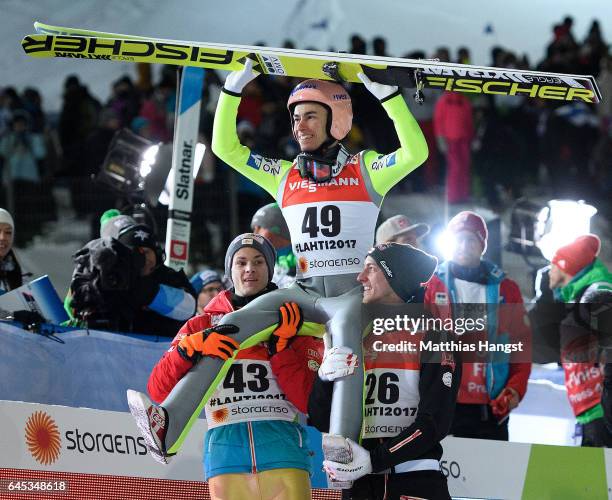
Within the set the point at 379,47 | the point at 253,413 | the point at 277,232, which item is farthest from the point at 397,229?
the point at 379,47

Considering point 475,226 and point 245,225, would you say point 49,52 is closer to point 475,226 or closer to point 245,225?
point 475,226

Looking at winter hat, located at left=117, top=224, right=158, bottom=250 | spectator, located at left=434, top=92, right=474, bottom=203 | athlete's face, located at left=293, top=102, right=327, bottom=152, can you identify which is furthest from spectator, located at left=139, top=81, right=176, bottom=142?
athlete's face, located at left=293, top=102, right=327, bottom=152

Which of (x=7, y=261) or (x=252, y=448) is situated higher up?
(x=7, y=261)

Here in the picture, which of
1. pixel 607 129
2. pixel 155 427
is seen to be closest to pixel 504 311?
pixel 155 427

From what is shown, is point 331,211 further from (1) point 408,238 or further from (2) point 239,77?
(1) point 408,238

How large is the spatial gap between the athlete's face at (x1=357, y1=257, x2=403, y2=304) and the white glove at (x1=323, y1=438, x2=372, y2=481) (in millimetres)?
697

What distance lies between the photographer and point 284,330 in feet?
17.7

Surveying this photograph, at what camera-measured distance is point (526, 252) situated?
9.13m

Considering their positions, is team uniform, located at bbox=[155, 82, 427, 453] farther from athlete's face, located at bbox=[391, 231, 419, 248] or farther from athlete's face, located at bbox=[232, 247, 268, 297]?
athlete's face, located at bbox=[391, 231, 419, 248]

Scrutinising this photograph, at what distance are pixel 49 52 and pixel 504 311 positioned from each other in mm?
2836

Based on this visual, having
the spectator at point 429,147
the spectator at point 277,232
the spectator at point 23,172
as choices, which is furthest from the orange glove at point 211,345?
the spectator at point 429,147

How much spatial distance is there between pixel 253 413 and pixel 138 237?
240 centimetres

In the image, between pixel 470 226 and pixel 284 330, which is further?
pixel 470 226

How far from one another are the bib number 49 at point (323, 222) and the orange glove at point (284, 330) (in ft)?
1.94
